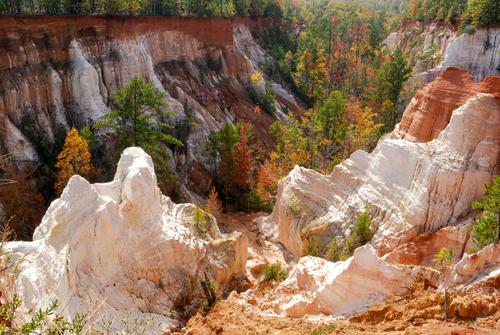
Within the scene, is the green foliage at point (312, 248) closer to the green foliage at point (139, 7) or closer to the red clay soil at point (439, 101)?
the red clay soil at point (439, 101)

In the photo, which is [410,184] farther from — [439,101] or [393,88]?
[393,88]

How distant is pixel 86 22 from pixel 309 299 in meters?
30.5

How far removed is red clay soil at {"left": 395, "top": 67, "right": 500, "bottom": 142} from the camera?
69.1 feet

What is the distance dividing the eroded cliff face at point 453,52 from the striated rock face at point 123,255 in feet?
123

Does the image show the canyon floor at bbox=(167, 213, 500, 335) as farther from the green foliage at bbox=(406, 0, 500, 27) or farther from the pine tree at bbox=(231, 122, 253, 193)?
the green foliage at bbox=(406, 0, 500, 27)

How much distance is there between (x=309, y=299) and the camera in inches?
581

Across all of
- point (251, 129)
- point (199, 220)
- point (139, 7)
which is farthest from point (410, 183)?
point (139, 7)

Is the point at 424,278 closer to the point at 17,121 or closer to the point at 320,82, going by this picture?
the point at 17,121

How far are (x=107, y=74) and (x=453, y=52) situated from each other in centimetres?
3775

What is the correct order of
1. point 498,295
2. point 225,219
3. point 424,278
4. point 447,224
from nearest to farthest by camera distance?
1. point 498,295
2. point 424,278
3. point 447,224
4. point 225,219

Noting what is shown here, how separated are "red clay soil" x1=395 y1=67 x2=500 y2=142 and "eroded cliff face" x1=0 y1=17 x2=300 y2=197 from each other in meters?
18.0

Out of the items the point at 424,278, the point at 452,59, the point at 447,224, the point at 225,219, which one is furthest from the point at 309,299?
the point at 452,59

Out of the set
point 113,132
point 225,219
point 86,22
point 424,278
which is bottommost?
point 225,219

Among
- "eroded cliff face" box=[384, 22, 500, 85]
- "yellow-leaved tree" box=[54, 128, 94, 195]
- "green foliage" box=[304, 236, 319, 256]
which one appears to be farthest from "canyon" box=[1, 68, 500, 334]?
"eroded cliff face" box=[384, 22, 500, 85]
